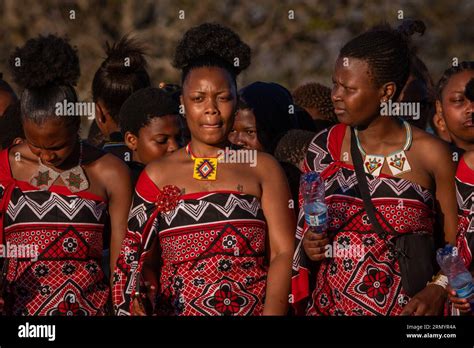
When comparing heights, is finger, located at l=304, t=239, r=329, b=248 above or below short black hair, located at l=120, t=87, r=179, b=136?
below

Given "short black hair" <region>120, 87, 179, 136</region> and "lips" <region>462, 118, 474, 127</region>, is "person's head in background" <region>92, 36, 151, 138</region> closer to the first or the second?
"short black hair" <region>120, 87, 179, 136</region>

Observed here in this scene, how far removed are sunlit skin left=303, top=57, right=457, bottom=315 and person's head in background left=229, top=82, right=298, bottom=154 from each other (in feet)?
4.27

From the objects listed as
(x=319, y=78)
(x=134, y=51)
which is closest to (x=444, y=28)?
(x=319, y=78)

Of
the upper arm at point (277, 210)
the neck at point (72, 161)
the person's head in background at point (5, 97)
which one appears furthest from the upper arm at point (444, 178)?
the person's head in background at point (5, 97)

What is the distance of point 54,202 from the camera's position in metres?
6.25

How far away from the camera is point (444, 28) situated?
13430 millimetres

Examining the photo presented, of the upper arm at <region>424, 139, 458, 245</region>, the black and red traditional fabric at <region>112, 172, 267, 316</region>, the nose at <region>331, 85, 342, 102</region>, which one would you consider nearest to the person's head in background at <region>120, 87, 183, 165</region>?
the black and red traditional fabric at <region>112, 172, 267, 316</region>

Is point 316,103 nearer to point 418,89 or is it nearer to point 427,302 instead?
point 418,89

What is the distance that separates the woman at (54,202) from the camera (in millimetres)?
6207

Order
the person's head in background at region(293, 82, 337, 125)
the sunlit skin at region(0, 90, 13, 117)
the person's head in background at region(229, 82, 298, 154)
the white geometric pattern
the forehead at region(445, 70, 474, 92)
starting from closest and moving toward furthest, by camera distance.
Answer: the white geometric pattern → the forehead at region(445, 70, 474, 92) → the person's head in background at region(229, 82, 298, 154) → the sunlit skin at region(0, 90, 13, 117) → the person's head in background at region(293, 82, 337, 125)

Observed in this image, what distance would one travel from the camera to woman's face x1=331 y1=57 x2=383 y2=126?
6246 millimetres

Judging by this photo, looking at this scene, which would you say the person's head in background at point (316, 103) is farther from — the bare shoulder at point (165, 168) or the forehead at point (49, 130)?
the forehead at point (49, 130)

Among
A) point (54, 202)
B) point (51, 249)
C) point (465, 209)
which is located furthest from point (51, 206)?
point (465, 209)

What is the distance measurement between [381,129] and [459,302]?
3.43 feet
